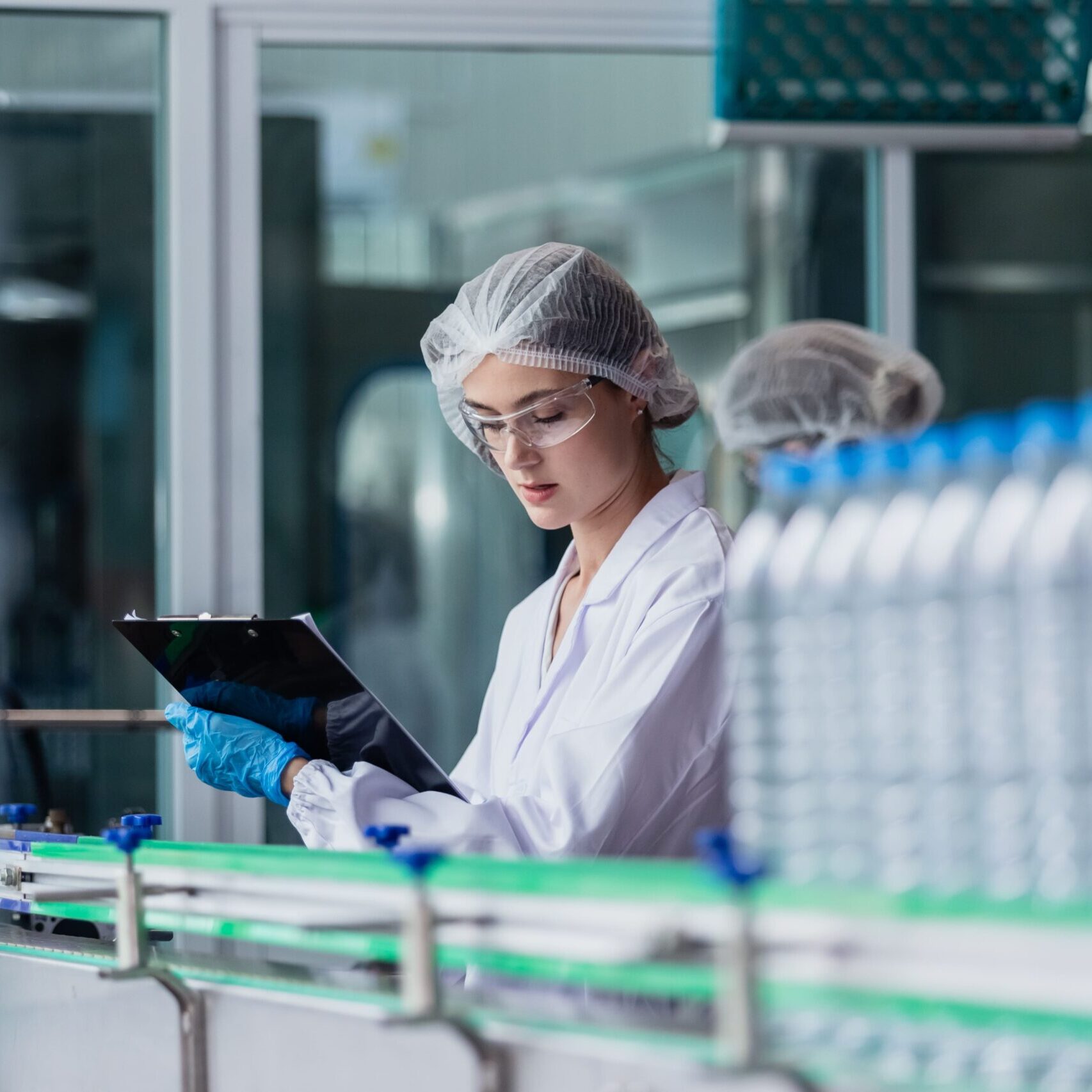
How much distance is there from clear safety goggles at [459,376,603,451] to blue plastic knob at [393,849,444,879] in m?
0.78

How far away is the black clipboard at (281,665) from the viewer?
4.66 ft

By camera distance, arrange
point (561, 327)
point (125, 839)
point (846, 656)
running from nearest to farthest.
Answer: point (846, 656) < point (125, 839) < point (561, 327)

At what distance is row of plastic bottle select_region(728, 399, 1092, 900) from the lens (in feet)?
2.39

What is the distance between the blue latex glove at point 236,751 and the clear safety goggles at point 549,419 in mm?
423

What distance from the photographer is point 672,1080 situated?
0.87m

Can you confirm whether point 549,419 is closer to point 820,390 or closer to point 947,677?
point 947,677

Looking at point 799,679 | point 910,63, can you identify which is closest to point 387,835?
point 799,679

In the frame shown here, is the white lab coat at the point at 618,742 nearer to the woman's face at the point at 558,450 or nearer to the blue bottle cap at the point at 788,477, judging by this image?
the woman's face at the point at 558,450

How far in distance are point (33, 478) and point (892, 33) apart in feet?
5.56

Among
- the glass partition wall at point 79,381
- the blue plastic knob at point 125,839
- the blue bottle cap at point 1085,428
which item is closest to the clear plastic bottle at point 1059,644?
the blue bottle cap at point 1085,428

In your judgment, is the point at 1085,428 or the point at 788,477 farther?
the point at 788,477

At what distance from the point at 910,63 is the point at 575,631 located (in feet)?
4.53

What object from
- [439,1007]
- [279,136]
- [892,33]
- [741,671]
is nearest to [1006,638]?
[741,671]

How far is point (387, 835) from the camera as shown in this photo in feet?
3.84
